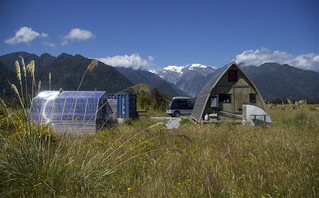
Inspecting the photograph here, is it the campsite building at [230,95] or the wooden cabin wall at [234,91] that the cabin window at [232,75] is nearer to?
the campsite building at [230,95]

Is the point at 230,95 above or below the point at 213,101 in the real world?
above

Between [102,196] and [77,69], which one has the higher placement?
[77,69]

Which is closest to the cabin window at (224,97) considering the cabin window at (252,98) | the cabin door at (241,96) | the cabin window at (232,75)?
the cabin door at (241,96)

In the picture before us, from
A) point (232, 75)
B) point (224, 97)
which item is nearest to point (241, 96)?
point (224, 97)

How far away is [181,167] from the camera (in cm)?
419

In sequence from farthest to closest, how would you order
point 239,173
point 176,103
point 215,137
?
point 176,103, point 215,137, point 239,173

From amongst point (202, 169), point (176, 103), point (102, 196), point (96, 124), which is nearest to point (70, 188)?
point (102, 196)

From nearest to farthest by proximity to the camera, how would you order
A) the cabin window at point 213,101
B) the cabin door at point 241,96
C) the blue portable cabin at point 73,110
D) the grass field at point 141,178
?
the grass field at point 141,178
the blue portable cabin at point 73,110
the cabin window at point 213,101
the cabin door at point 241,96

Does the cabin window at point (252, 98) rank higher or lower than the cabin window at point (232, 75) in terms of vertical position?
lower

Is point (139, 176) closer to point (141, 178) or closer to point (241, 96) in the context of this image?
point (141, 178)

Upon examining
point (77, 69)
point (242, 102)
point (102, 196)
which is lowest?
point (102, 196)

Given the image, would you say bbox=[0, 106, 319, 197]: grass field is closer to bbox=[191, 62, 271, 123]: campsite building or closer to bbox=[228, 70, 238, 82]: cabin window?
bbox=[191, 62, 271, 123]: campsite building

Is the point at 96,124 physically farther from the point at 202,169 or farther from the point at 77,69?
the point at 77,69

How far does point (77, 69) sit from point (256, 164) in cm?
14718
